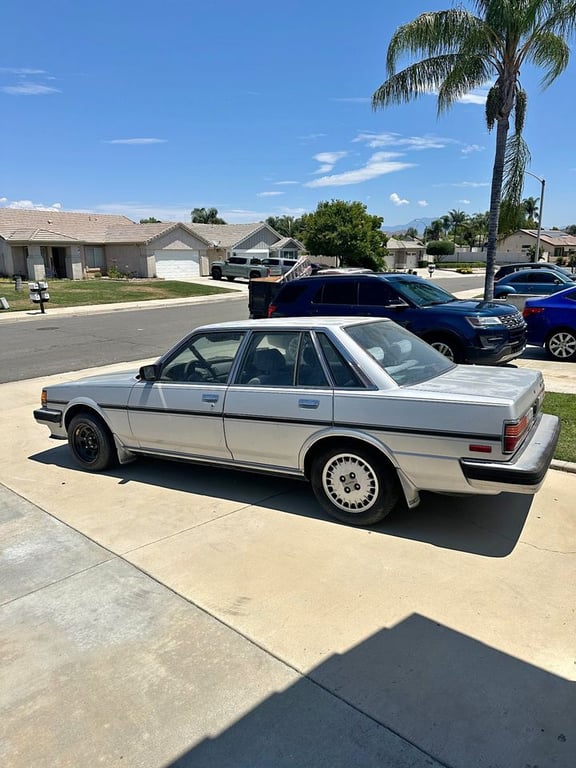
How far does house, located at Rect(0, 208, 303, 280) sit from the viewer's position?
123 ft

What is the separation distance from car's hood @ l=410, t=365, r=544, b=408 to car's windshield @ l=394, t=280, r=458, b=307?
14.8 ft

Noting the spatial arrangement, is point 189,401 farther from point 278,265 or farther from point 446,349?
point 278,265

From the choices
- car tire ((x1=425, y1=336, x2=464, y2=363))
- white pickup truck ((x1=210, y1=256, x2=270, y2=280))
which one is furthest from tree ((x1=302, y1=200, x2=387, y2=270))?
car tire ((x1=425, y1=336, x2=464, y2=363))

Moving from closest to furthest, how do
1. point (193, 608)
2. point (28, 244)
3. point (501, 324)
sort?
1. point (193, 608)
2. point (501, 324)
3. point (28, 244)

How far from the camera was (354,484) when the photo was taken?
4.14m

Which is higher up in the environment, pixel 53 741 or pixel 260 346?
pixel 260 346

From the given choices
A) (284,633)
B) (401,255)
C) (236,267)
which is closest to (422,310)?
(284,633)

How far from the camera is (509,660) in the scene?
9.06 feet

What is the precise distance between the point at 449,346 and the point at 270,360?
190 inches

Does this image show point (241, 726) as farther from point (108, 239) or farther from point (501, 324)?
point (108, 239)

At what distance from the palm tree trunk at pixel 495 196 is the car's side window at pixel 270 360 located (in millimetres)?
10612

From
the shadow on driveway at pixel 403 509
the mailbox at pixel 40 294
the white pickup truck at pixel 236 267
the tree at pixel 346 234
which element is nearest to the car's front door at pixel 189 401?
the shadow on driveway at pixel 403 509

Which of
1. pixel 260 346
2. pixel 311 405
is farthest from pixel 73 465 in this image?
pixel 311 405

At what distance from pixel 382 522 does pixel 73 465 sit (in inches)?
130
